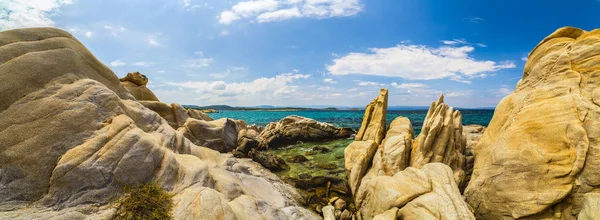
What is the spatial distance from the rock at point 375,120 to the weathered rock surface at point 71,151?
1662 cm

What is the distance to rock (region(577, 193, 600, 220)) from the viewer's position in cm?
1073

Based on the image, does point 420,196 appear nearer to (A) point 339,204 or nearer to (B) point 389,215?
(B) point 389,215

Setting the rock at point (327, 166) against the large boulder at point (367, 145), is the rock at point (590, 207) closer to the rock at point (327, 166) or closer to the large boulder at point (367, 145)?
the large boulder at point (367, 145)

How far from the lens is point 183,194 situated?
11.3 m

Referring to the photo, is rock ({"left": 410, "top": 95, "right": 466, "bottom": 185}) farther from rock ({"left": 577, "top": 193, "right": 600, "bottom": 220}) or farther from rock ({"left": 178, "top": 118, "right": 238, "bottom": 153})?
rock ({"left": 178, "top": 118, "right": 238, "bottom": 153})

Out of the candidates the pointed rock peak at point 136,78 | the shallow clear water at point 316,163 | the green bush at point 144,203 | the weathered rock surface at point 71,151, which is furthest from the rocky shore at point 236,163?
the pointed rock peak at point 136,78

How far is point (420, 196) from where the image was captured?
44.7 ft

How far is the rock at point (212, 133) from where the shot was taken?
28.1m

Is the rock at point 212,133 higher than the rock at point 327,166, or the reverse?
the rock at point 212,133

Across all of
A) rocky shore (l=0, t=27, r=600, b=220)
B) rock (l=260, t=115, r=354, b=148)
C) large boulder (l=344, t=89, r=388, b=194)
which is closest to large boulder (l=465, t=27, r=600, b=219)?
rocky shore (l=0, t=27, r=600, b=220)

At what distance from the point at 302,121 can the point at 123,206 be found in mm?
42809

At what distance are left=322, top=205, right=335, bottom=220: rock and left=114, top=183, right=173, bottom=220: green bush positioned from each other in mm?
10555

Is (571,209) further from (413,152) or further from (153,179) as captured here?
(153,179)

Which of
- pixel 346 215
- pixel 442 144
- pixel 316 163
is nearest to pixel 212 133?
pixel 316 163
